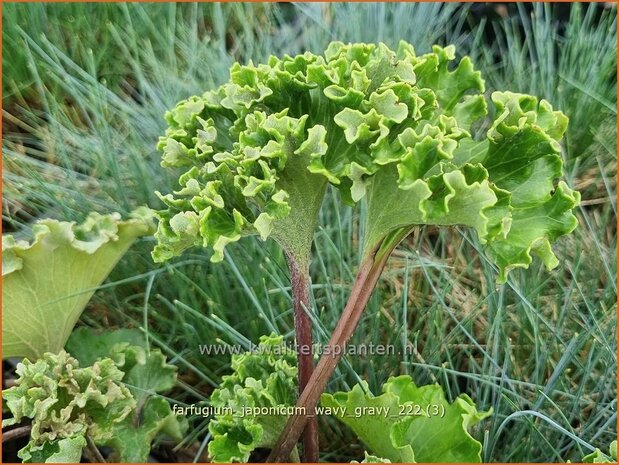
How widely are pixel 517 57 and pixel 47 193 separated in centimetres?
130

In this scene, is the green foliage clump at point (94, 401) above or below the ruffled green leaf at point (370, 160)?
below

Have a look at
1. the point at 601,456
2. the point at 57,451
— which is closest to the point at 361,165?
the point at 601,456

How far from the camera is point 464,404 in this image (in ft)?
3.06

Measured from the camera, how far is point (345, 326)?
3.26ft

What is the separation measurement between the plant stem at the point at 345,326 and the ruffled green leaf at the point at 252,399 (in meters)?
0.04

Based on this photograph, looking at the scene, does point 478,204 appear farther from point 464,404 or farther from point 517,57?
point 517,57

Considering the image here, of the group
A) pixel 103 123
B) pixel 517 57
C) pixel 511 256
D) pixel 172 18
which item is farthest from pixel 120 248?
pixel 517 57

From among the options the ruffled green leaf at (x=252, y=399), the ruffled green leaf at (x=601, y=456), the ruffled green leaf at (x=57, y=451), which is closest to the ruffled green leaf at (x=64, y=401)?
the ruffled green leaf at (x=57, y=451)

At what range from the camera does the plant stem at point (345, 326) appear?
0.99 m

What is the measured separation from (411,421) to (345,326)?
16 cm

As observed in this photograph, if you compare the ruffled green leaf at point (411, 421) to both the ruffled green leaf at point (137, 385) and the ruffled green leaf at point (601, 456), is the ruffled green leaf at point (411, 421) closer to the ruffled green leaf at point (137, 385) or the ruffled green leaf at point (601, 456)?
the ruffled green leaf at point (601, 456)

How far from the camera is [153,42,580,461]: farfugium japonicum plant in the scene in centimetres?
89

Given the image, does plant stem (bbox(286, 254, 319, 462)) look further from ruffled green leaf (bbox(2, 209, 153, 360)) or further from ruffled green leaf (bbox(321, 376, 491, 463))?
ruffled green leaf (bbox(2, 209, 153, 360))

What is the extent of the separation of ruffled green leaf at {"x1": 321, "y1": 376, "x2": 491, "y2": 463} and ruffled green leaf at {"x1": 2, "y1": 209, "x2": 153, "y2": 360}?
0.43 meters
